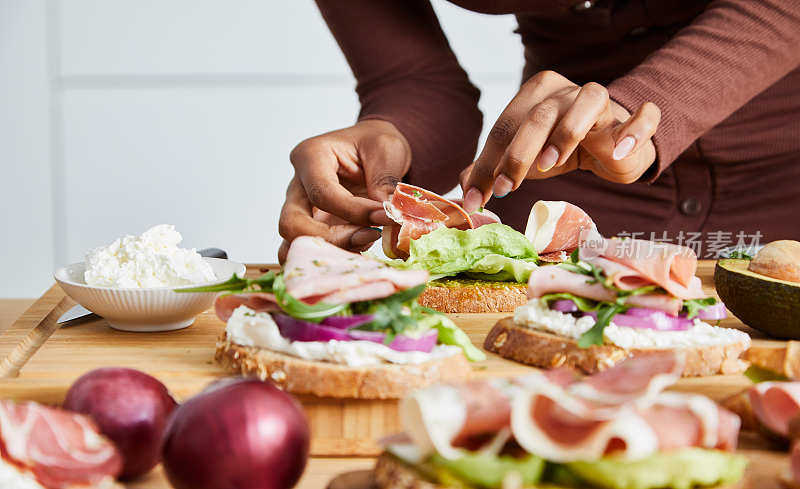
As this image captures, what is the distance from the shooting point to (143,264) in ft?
5.86

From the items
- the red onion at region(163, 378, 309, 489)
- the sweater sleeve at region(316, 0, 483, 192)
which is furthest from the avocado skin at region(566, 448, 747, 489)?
the sweater sleeve at region(316, 0, 483, 192)

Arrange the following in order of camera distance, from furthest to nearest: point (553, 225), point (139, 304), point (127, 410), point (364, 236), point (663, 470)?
point (364, 236) < point (553, 225) < point (139, 304) < point (127, 410) < point (663, 470)

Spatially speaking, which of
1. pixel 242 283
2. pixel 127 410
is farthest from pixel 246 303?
pixel 127 410

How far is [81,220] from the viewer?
5211mm

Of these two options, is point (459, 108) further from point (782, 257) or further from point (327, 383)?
point (327, 383)

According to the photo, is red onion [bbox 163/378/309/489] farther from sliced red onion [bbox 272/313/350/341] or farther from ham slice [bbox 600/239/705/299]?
ham slice [bbox 600/239/705/299]

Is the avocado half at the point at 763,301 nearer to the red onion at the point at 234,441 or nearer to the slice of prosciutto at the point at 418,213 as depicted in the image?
the slice of prosciutto at the point at 418,213

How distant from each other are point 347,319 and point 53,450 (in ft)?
1.86

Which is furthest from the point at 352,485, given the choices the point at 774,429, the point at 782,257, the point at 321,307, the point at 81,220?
the point at 81,220

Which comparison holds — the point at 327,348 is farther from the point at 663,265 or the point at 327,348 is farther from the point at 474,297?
the point at 474,297

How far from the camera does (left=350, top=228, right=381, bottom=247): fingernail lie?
7.89 ft

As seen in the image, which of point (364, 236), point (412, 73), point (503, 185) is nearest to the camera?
point (503, 185)

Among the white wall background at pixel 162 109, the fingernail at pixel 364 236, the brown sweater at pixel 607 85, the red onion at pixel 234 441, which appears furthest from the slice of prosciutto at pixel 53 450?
the white wall background at pixel 162 109

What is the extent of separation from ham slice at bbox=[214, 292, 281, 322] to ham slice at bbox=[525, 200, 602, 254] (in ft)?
3.19
